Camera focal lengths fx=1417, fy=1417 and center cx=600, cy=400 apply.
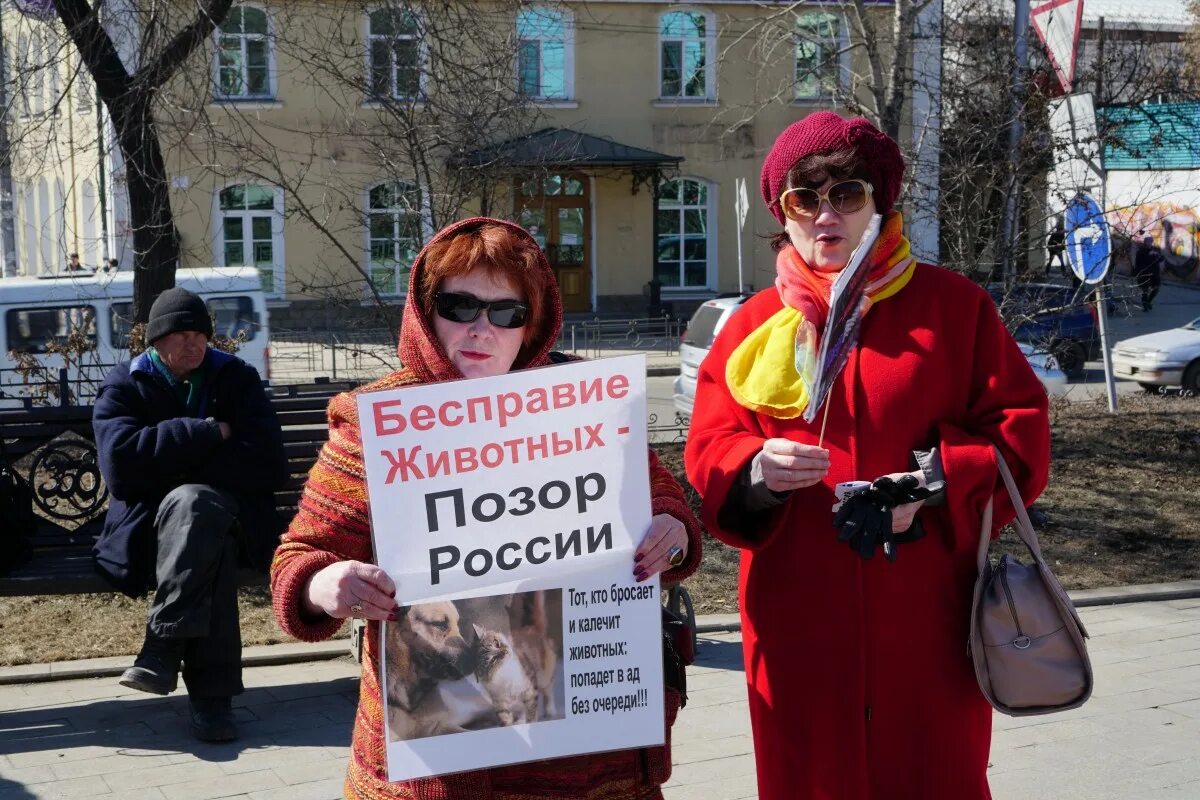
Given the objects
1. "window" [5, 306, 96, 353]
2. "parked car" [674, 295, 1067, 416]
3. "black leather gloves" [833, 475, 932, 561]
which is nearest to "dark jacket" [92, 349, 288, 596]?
"black leather gloves" [833, 475, 932, 561]

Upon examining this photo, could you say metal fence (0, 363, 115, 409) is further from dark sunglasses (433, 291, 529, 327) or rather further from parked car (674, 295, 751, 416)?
dark sunglasses (433, 291, 529, 327)

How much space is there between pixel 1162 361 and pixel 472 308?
19.0 metres

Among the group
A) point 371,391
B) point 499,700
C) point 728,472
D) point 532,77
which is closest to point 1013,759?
point 728,472

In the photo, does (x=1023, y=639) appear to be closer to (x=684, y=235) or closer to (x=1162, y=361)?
(x=1162, y=361)

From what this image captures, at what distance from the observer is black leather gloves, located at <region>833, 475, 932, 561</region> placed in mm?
2756

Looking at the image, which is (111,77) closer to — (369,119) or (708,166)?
(369,119)

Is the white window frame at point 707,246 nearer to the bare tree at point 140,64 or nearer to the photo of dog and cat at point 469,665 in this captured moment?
the bare tree at point 140,64

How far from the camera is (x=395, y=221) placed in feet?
28.5

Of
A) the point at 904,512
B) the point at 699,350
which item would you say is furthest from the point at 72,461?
the point at 699,350

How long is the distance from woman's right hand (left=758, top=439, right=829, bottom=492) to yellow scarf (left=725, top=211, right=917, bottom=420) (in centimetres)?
17

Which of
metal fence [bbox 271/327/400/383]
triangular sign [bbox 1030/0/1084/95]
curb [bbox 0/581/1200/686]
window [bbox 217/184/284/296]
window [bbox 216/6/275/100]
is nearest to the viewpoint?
curb [bbox 0/581/1200/686]

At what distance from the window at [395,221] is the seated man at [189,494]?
2.79 metres

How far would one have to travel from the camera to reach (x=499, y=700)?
2.59m

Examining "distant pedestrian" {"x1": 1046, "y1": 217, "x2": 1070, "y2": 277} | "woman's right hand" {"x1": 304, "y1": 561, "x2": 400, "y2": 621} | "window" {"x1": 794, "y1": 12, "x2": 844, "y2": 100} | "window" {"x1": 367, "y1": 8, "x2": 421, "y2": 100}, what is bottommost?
"woman's right hand" {"x1": 304, "y1": 561, "x2": 400, "y2": 621}
